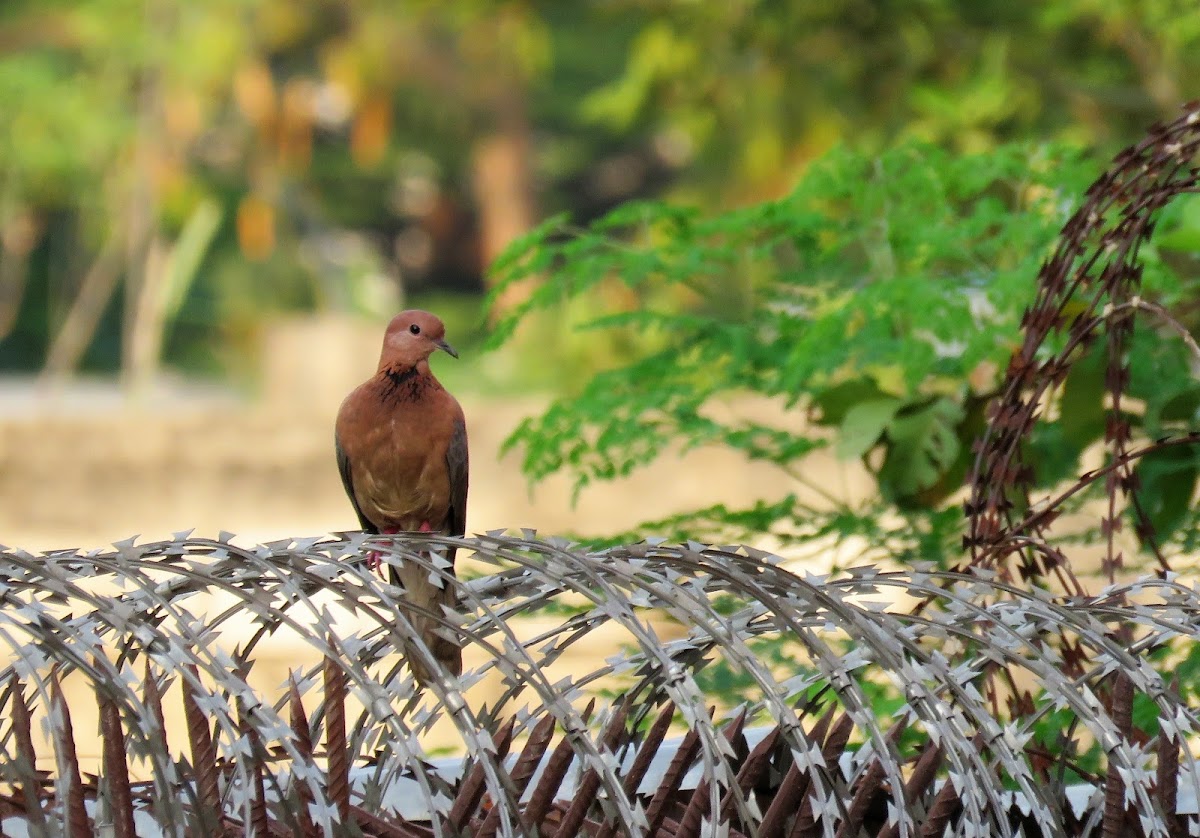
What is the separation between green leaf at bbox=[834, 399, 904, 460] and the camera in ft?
12.5

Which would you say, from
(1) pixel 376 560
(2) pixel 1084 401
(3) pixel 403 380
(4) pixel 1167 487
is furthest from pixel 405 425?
(4) pixel 1167 487

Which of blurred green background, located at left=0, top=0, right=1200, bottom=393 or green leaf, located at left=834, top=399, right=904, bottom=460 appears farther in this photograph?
blurred green background, located at left=0, top=0, right=1200, bottom=393

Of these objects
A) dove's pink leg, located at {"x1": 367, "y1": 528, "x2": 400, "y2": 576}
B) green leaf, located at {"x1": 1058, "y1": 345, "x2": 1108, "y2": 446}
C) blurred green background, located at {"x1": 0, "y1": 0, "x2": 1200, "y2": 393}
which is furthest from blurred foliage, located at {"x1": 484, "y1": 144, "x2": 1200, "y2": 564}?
dove's pink leg, located at {"x1": 367, "y1": 528, "x2": 400, "y2": 576}

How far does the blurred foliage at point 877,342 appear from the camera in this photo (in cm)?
390

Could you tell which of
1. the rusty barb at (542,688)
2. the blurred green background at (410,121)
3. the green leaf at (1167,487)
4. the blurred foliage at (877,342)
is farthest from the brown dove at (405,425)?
the green leaf at (1167,487)

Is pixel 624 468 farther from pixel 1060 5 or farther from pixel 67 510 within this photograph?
pixel 67 510

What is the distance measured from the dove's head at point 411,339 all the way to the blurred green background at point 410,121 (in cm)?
169

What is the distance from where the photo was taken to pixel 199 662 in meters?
1.95

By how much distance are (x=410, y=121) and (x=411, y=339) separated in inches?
746

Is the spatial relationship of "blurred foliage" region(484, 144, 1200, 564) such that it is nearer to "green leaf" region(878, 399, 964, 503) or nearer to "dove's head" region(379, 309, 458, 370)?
"green leaf" region(878, 399, 964, 503)

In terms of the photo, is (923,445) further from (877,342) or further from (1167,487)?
(1167,487)

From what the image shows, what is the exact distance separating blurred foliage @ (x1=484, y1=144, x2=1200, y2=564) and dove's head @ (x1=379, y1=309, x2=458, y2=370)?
1.09 metres

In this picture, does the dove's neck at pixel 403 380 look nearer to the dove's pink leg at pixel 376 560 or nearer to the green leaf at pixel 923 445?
the dove's pink leg at pixel 376 560

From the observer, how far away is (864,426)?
3887mm
